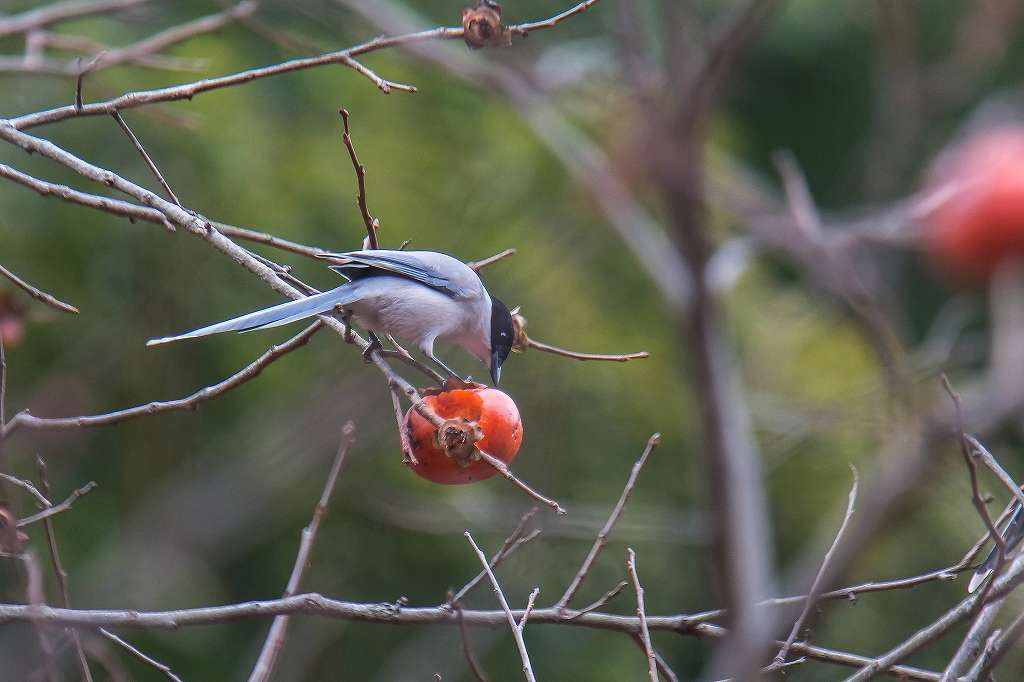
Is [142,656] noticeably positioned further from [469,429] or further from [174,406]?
[469,429]

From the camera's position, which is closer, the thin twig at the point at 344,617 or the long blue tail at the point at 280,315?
the thin twig at the point at 344,617

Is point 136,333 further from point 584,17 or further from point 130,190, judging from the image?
point 584,17

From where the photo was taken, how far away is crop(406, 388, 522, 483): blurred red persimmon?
2.27 meters

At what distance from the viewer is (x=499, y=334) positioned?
3164 mm

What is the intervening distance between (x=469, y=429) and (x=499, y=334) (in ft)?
3.05

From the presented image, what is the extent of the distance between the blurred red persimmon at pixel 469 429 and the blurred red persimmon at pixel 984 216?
170 centimetres

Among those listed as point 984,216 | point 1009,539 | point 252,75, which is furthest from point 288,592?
point 984,216

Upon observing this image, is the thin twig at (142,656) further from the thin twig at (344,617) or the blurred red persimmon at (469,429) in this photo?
the blurred red persimmon at (469,429)

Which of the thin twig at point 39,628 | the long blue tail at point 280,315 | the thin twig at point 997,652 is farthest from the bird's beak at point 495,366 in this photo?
the thin twig at point 39,628

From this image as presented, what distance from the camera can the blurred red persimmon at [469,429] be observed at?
2.27 meters

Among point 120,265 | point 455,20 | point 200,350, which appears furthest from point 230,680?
point 455,20

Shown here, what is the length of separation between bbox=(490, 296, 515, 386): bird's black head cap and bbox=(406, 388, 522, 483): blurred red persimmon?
671 mm

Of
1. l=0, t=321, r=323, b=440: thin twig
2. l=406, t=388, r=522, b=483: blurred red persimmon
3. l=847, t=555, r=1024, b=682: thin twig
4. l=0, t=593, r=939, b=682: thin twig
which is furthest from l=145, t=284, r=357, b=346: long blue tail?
l=847, t=555, r=1024, b=682: thin twig

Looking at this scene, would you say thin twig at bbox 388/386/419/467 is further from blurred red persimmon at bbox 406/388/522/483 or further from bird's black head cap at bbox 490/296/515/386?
bird's black head cap at bbox 490/296/515/386
